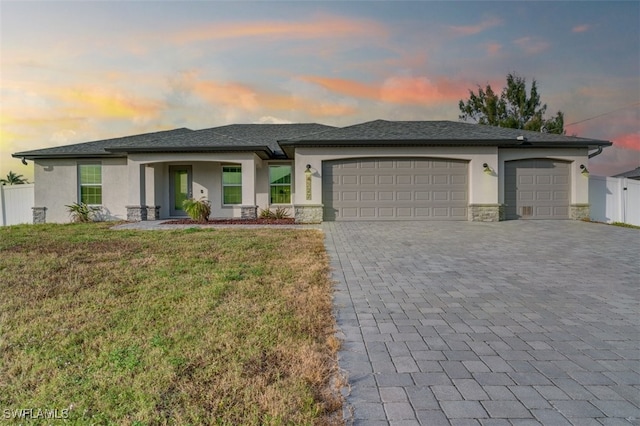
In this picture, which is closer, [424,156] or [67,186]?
[424,156]

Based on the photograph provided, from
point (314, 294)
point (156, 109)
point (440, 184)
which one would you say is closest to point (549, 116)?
point (440, 184)

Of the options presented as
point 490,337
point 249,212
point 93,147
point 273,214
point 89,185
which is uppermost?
point 93,147

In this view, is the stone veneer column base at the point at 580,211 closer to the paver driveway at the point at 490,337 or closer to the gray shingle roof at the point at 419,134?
the gray shingle roof at the point at 419,134

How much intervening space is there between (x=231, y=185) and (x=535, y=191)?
514 inches

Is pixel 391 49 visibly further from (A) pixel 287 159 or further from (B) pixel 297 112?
(B) pixel 297 112

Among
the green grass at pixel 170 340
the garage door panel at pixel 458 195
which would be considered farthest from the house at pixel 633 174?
the green grass at pixel 170 340

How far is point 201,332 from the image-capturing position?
3295mm

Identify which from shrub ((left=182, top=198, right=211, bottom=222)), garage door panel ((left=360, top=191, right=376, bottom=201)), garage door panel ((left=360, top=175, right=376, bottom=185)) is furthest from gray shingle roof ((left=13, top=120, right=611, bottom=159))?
shrub ((left=182, top=198, right=211, bottom=222))

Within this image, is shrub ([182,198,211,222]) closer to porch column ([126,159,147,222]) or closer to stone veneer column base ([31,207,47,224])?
porch column ([126,159,147,222])

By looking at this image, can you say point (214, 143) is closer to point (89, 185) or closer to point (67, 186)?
point (89, 185)

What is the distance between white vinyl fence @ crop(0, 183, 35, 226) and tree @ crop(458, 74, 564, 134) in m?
32.0

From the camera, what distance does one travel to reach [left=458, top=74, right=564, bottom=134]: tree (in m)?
27.7

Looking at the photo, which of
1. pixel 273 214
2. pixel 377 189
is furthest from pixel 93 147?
pixel 377 189

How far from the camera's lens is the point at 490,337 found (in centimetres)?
320
